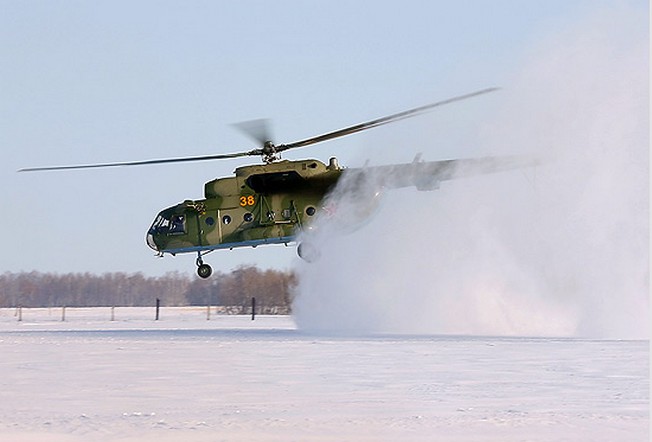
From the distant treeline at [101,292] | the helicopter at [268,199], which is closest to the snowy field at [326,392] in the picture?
the helicopter at [268,199]

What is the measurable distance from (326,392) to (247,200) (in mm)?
20417

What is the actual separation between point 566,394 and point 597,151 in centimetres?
1885

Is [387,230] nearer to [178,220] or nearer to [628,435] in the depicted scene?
[178,220]

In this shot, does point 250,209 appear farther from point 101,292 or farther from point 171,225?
point 101,292

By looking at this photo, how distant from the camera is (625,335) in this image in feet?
100

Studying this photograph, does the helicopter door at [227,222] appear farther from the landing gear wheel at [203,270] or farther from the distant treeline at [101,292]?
the distant treeline at [101,292]

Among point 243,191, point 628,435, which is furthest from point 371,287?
point 628,435

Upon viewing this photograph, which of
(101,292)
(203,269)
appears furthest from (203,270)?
(101,292)

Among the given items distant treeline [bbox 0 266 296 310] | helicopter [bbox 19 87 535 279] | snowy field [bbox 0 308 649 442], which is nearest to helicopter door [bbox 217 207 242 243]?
helicopter [bbox 19 87 535 279]

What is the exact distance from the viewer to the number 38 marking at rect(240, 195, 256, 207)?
3628 centimetres

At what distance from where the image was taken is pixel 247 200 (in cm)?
3638

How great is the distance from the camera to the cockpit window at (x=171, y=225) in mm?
37156

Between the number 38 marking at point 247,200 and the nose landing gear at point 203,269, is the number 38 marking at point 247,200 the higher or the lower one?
the higher one

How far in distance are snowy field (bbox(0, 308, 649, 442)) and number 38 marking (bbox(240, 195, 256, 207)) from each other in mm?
10563
